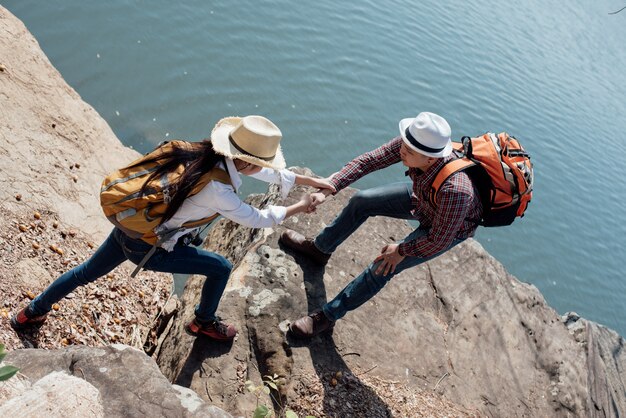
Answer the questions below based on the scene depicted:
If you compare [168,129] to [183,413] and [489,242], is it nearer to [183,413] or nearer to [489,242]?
[489,242]

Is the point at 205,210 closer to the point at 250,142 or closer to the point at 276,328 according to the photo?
the point at 250,142

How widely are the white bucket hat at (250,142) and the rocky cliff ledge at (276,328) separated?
148cm

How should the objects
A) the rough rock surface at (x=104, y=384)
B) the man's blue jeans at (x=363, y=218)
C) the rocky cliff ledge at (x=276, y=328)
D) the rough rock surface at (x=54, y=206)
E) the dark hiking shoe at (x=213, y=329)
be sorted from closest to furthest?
the rough rock surface at (x=104, y=384) → the rocky cliff ledge at (x=276, y=328) → the dark hiking shoe at (x=213, y=329) → the man's blue jeans at (x=363, y=218) → the rough rock surface at (x=54, y=206)

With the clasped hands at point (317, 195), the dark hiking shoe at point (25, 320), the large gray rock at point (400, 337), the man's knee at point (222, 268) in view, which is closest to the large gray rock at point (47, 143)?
the dark hiking shoe at point (25, 320)

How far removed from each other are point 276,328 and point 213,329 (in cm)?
63

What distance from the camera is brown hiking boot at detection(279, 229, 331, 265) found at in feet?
19.1

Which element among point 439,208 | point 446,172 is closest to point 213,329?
point 439,208

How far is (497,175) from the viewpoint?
4609mm

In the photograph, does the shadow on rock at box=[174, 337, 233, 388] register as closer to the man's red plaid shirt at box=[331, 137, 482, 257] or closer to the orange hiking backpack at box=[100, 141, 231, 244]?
the orange hiking backpack at box=[100, 141, 231, 244]

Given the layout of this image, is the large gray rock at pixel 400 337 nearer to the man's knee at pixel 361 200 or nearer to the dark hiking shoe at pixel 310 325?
the dark hiking shoe at pixel 310 325

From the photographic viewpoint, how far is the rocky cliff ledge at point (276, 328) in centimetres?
473

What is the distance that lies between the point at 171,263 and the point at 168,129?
5918 millimetres

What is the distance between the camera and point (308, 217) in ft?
21.6

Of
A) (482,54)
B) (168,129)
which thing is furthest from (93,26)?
(482,54)
